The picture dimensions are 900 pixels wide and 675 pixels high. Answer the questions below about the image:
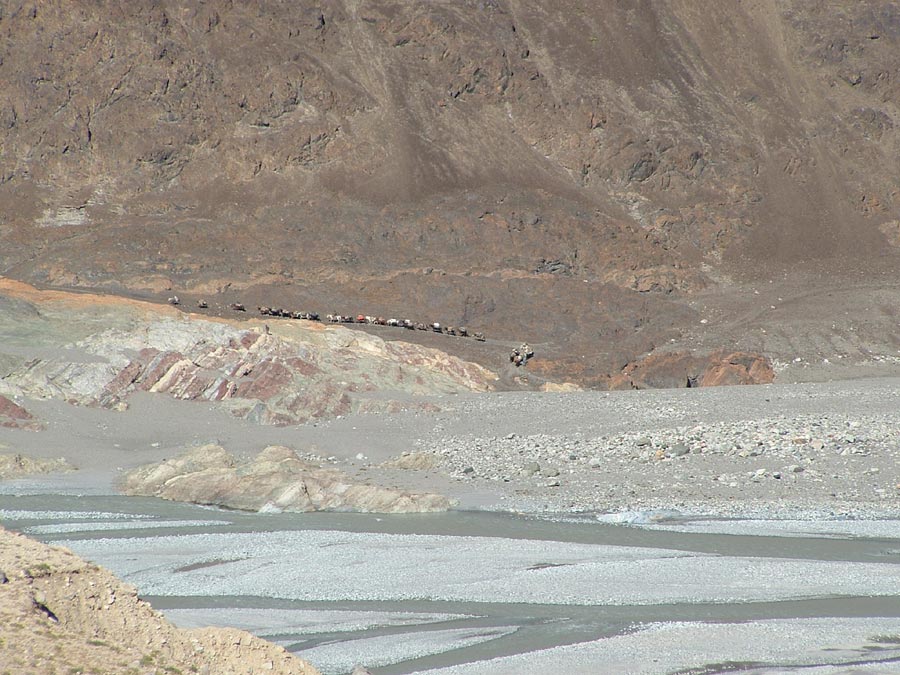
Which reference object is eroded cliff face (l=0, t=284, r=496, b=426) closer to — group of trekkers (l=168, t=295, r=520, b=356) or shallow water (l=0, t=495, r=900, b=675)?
shallow water (l=0, t=495, r=900, b=675)

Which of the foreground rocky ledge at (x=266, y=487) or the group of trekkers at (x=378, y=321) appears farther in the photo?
the group of trekkers at (x=378, y=321)

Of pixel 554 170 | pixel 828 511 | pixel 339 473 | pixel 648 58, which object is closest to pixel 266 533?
pixel 339 473

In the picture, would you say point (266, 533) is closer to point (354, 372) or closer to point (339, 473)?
point (339, 473)

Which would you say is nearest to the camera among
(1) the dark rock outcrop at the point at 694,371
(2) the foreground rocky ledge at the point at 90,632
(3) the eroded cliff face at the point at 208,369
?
(2) the foreground rocky ledge at the point at 90,632

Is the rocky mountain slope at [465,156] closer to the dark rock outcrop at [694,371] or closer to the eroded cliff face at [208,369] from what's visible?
the dark rock outcrop at [694,371]

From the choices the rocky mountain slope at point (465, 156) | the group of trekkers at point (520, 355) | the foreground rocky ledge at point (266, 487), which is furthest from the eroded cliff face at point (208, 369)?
the rocky mountain slope at point (465, 156)

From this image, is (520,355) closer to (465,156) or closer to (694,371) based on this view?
(694,371)
